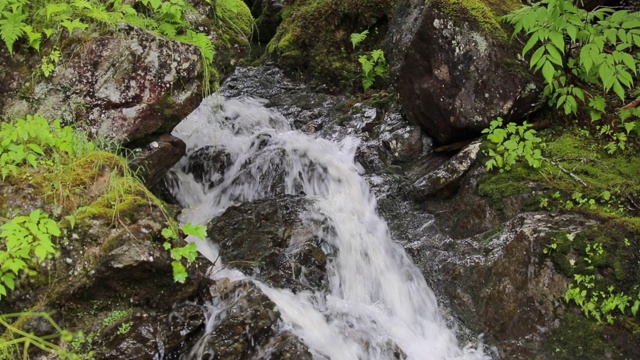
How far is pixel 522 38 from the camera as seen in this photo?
5.82 m

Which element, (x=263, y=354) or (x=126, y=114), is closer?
(x=263, y=354)

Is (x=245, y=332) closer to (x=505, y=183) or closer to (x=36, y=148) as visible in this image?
(x=36, y=148)

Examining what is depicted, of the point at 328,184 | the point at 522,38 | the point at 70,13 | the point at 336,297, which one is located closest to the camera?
the point at 70,13

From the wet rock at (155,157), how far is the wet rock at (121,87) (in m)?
0.12

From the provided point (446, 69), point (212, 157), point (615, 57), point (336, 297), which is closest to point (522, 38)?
point (446, 69)

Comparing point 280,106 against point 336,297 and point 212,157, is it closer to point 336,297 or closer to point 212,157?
point 212,157

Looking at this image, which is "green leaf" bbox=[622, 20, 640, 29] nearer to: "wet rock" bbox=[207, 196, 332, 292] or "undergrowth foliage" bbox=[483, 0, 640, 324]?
"undergrowth foliage" bbox=[483, 0, 640, 324]

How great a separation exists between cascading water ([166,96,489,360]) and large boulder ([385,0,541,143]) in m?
1.35

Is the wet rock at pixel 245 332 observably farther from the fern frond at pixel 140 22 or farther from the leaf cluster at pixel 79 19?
the fern frond at pixel 140 22

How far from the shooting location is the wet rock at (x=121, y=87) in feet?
15.0

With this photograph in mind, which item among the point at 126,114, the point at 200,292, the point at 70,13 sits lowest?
the point at 200,292

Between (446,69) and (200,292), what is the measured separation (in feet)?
12.8

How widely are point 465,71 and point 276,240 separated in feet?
9.76

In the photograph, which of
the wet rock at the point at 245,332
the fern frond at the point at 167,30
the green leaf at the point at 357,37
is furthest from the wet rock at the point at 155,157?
the green leaf at the point at 357,37
